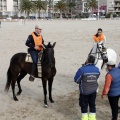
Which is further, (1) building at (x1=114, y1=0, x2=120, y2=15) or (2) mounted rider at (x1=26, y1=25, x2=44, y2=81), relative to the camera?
(1) building at (x1=114, y1=0, x2=120, y2=15)

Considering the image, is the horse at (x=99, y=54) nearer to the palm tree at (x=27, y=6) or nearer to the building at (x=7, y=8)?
the palm tree at (x=27, y=6)

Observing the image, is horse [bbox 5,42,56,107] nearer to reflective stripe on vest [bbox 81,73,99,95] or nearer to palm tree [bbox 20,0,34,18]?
reflective stripe on vest [bbox 81,73,99,95]

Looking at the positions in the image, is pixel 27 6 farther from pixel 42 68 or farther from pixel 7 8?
pixel 42 68

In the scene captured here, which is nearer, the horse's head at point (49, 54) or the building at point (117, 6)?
the horse's head at point (49, 54)

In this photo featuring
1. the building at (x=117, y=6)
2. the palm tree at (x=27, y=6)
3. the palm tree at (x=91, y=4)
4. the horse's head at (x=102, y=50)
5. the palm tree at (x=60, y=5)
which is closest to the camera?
the horse's head at (x=102, y=50)

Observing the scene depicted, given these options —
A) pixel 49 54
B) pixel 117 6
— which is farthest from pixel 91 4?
pixel 49 54

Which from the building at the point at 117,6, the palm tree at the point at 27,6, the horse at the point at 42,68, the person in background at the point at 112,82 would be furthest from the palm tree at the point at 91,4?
the person in background at the point at 112,82

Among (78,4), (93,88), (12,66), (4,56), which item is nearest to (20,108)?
(12,66)

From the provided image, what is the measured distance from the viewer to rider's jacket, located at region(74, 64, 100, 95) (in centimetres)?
584

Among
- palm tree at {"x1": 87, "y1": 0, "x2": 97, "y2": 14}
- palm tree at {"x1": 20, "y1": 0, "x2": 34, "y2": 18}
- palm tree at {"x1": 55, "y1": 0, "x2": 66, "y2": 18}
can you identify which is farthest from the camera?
palm tree at {"x1": 87, "y1": 0, "x2": 97, "y2": 14}

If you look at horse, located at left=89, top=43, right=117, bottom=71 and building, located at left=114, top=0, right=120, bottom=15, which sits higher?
building, located at left=114, top=0, right=120, bottom=15

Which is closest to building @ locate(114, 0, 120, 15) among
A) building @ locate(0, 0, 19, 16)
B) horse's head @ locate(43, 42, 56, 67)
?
building @ locate(0, 0, 19, 16)

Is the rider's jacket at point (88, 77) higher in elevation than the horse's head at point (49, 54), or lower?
lower

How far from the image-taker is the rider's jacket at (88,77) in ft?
19.2
